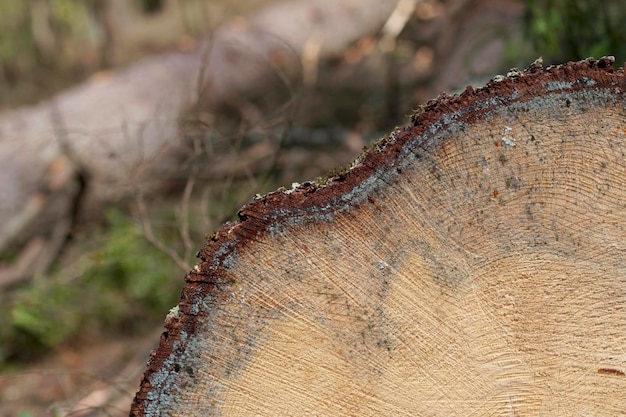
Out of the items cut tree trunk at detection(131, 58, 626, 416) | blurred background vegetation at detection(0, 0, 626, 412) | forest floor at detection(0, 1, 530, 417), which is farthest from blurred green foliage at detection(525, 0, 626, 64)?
cut tree trunk at detection(131, 58, 626, 416)

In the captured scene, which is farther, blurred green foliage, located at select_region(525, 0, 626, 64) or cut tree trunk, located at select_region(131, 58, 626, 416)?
blurred green foliage, located at select_region(525, 0, 626, 64)

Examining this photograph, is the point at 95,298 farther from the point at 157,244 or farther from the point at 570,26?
the point at 570,26

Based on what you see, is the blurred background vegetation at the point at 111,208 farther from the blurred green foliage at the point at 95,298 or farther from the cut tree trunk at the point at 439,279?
the cut tree trunk at the point at 439,279


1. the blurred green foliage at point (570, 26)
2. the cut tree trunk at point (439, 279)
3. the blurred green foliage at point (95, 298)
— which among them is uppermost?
the blurred green foliage at point (570, 26)

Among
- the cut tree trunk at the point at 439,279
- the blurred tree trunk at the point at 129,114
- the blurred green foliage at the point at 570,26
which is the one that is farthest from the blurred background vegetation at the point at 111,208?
the cut tree trunk at the point at 439,279

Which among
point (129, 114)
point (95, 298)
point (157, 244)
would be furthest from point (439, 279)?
point (129, 114)

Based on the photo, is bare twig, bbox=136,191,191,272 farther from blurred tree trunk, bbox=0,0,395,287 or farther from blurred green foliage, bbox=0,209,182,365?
blurred green foliage, bbox=0,209,182,365
